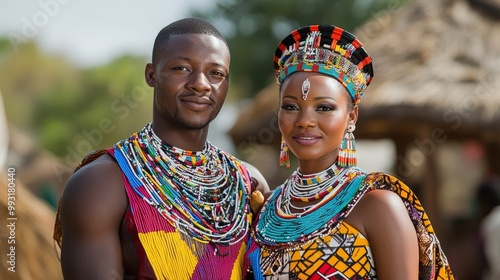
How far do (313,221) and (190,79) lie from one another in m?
0.75

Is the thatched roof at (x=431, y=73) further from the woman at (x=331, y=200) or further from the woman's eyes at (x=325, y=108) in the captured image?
the woman's eyes at (x=325, y=108)

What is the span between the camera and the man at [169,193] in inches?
115

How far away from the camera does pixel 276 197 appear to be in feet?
10.7

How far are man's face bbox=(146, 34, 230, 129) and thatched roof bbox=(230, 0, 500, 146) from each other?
5.30 meters

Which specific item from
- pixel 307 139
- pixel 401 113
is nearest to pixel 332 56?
pixel 307 139

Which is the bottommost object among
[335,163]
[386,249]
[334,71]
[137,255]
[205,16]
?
[137,255]

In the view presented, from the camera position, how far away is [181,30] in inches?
125

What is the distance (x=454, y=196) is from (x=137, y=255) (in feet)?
50.4

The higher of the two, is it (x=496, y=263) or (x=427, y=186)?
(x=427, y=186)

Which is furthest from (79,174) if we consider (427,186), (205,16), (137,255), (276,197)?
(205,16)

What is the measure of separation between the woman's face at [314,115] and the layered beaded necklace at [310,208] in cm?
10

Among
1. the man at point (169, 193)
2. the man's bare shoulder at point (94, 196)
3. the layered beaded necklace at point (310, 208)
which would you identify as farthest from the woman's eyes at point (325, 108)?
the man's bare shoulder at point (94, 196)

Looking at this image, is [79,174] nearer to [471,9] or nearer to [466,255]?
[466,255]

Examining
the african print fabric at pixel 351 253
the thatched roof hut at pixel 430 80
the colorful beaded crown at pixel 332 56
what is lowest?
the african print fabric at pixel 351 253
